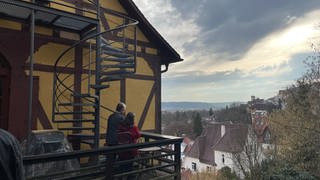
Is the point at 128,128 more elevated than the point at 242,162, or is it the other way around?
the point at 128,128

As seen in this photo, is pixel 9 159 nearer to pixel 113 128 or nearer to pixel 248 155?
pixel 113 128

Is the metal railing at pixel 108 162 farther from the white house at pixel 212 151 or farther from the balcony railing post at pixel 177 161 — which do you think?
the white house at pixel 212 151

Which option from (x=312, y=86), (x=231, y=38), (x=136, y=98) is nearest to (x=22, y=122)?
(x=136, y=98)

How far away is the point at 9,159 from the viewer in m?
1.79

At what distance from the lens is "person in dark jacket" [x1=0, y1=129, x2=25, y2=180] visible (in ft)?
5.68

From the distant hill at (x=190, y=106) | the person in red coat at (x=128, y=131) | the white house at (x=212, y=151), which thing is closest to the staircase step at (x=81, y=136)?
the person in red coat at (x=128, y=131)

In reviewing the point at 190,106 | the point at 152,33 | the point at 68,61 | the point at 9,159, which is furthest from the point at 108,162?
the point at 190,106

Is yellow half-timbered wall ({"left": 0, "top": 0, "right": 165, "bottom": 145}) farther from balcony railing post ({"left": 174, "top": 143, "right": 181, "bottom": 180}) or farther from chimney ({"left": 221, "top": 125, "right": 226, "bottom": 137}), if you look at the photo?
chimney ({"left": 221, "top": 125, "right": 226, "bottom": 137})

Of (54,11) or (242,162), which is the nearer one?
(54,11)

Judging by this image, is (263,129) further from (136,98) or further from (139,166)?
(139,166)

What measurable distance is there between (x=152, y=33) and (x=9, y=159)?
9004mm

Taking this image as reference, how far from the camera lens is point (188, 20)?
1380cm

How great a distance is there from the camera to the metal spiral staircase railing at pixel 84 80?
789 centimetres

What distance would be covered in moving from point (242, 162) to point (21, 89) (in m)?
21.9
